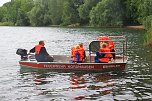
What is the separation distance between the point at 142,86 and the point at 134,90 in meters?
1.02

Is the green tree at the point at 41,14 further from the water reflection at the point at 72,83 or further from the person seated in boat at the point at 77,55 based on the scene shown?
the person seated in boat at the point at 77,55

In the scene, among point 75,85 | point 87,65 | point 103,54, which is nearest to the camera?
point 75,85

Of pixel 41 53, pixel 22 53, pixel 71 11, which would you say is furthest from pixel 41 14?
pixel 41 53

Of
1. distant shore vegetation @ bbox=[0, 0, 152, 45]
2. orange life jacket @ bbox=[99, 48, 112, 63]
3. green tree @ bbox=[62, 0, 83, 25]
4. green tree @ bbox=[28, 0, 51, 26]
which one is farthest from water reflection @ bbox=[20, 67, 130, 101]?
green tree @ bbox=[28, 0, 51, 26]

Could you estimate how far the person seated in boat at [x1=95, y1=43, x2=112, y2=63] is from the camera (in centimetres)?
2277

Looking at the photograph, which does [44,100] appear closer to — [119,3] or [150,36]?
[150,36]

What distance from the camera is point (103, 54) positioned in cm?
2286

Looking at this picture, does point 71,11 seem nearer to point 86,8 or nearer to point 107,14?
point 86,8

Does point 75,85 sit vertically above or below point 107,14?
below

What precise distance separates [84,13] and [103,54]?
78.7 m

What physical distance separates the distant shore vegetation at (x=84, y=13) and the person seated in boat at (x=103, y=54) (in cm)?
3859

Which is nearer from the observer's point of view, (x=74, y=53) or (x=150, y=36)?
(x=74, y=53)

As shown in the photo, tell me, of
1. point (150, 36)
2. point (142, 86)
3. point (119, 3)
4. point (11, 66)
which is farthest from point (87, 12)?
point (142, 86)

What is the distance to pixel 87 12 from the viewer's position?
9994 centimetres
